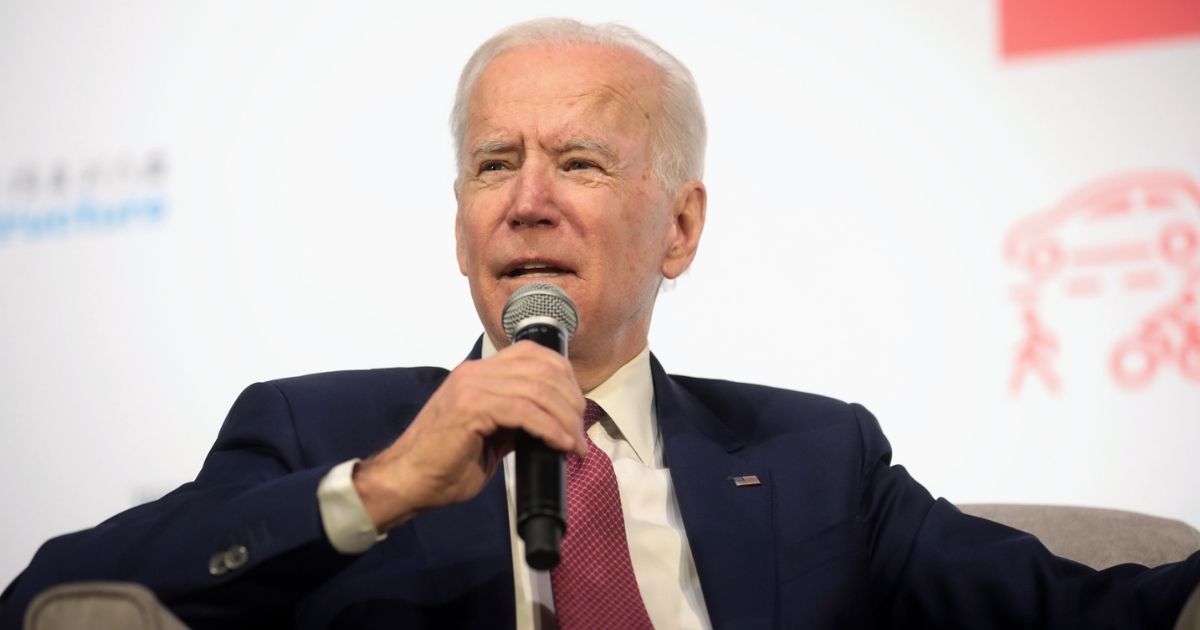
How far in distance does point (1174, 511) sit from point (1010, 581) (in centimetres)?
86

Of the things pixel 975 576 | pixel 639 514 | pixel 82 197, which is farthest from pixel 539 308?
pixel 82 197

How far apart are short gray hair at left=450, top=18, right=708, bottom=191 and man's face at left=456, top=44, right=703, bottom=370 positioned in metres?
0.03

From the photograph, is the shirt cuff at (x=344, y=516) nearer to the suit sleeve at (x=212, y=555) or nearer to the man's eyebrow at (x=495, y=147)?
the suit sleeve at (x=212, y=555)

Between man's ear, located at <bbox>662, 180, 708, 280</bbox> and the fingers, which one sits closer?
the fingers

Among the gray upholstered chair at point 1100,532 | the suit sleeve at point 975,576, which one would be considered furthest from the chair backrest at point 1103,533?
the suit sleeve at point 975,576

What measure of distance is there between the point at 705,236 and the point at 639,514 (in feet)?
3.24

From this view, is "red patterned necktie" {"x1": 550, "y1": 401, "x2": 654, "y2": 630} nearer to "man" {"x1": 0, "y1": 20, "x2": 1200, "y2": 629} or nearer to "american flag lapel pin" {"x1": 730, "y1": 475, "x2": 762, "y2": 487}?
"man" {"x1": 0, "y1": 20, "x2": 1200, "y2": 629}

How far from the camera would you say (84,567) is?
1.64 metres

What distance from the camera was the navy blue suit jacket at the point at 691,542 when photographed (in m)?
1.64

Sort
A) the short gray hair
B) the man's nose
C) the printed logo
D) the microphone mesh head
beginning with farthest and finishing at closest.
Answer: the printed logo → the short gray hair → the man's nose → the microphone mesh head

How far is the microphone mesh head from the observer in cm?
176

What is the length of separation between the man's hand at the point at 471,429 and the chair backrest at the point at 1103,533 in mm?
1134

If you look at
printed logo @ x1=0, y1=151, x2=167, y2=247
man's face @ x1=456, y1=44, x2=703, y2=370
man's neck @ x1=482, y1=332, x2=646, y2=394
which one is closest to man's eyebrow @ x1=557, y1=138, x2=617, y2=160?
man's face @ x1=456, y1=44, x2=703, y2=370

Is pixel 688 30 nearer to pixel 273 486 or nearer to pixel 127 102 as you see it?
pixel 127 102
